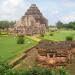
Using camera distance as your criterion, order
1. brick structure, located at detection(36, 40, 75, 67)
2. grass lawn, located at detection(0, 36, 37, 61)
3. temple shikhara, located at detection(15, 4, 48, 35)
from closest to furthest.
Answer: brick structure, located at detection(36, 40, 75, 67) → grass lawn, located at detection(0, 36, 37, 61) → temple shikhara, located at detection(15, 4, 48, 35)

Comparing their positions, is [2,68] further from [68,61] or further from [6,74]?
[68,61]

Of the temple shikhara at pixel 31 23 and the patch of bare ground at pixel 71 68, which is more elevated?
the temple shikhara at pixel 31 23

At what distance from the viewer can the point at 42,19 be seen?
69.8 metres

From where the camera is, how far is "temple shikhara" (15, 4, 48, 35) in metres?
62.2

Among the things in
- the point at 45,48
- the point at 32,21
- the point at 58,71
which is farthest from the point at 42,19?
the point at 58,71

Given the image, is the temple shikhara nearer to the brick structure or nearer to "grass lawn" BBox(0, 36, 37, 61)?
"grass lawn" BBox(0, 36, 37, 61)

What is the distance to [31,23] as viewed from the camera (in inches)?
2510

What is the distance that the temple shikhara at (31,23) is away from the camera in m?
62.2

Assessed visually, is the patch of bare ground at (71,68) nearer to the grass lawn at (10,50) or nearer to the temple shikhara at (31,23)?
the grass lawn at (10,50)

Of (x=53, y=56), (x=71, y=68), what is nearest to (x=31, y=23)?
(x=53, y=56)

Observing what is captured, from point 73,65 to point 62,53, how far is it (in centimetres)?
154

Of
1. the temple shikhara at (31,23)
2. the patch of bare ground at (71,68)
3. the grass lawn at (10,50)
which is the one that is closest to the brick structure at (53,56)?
the patch of bare ground at (71,68)

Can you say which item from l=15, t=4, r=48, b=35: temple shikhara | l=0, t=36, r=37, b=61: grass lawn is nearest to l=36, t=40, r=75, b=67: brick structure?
l=0, t=36, r=37, b=61: grass lawn

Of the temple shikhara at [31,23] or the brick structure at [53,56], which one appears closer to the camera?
the brick structure at [53,56]
